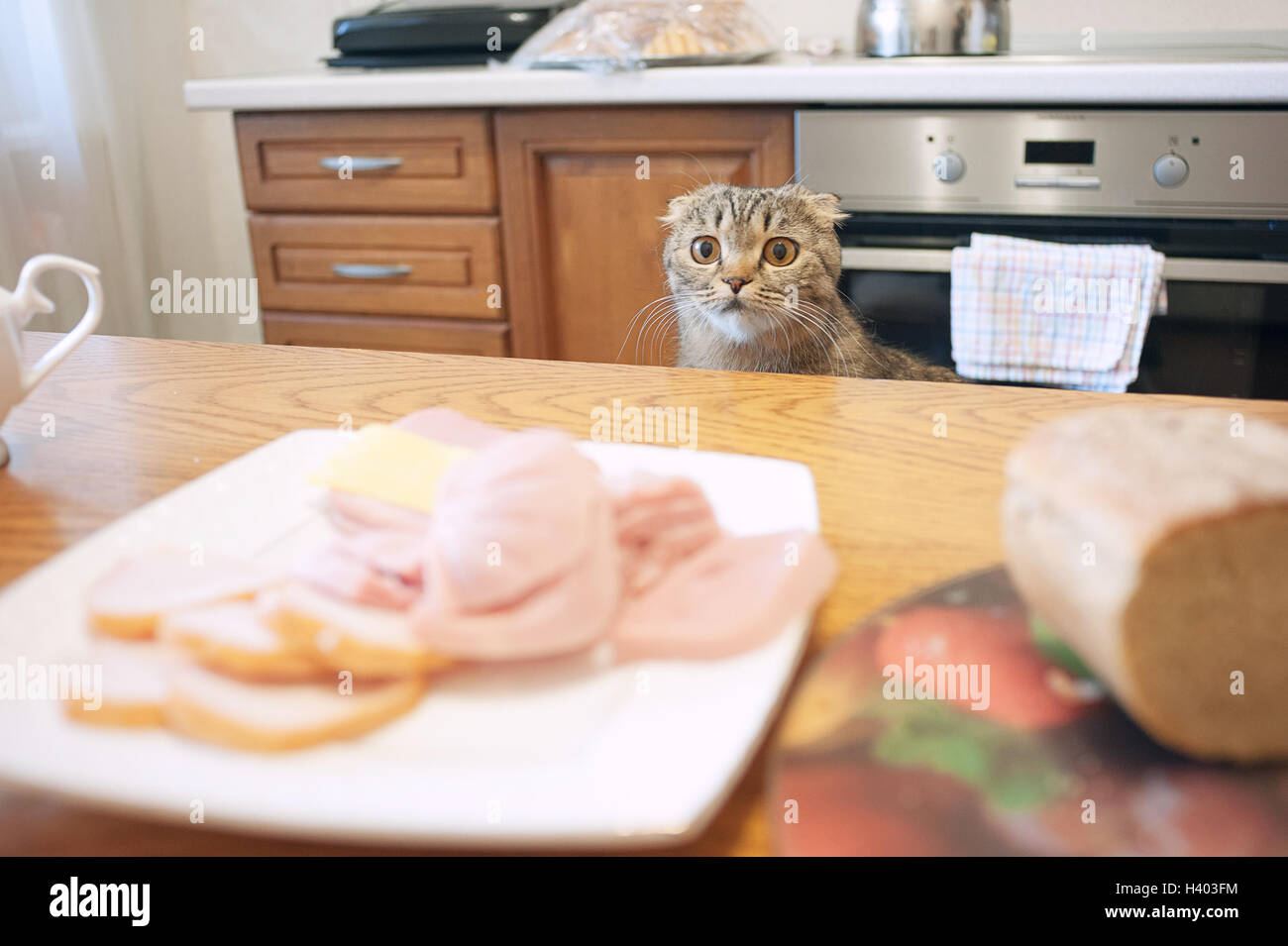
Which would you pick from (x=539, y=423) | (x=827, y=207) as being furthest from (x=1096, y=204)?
(x=539, y=423)

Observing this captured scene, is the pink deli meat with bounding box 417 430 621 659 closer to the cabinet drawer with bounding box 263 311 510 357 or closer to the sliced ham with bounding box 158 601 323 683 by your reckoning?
the sliced ham with bounding box 158 601 323 683

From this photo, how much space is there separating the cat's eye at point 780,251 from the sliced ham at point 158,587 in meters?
0.91

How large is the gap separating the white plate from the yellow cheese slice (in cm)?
13

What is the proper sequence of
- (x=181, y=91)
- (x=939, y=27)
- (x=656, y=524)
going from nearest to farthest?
(x=656, y=524) < (x=939, y=27) < (x=181, y=91)

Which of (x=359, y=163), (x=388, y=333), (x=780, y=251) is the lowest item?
(x=388, y=333)

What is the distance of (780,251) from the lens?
1.26m

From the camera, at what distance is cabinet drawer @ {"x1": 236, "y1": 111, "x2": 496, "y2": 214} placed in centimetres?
193

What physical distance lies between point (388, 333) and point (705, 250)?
1.05m

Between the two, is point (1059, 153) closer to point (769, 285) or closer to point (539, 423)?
point (769, 285)

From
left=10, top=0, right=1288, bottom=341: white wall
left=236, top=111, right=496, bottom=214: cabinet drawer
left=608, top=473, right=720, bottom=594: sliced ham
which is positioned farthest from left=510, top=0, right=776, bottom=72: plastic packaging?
Result: left=608, top=473, right=720, bottom=594: sliced ham

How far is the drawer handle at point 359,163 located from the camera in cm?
198

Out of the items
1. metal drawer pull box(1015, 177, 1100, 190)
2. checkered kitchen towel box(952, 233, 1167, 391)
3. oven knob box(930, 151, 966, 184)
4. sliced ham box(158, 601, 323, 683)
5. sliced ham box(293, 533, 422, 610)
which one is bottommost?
checkered kitchen towel box(952, 233, 1167, 391)

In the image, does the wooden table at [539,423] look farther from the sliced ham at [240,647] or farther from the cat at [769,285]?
the cat at [769,285]

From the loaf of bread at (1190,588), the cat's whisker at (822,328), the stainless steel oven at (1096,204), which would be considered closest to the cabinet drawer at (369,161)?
the stainless steel oven at (1096,204)
